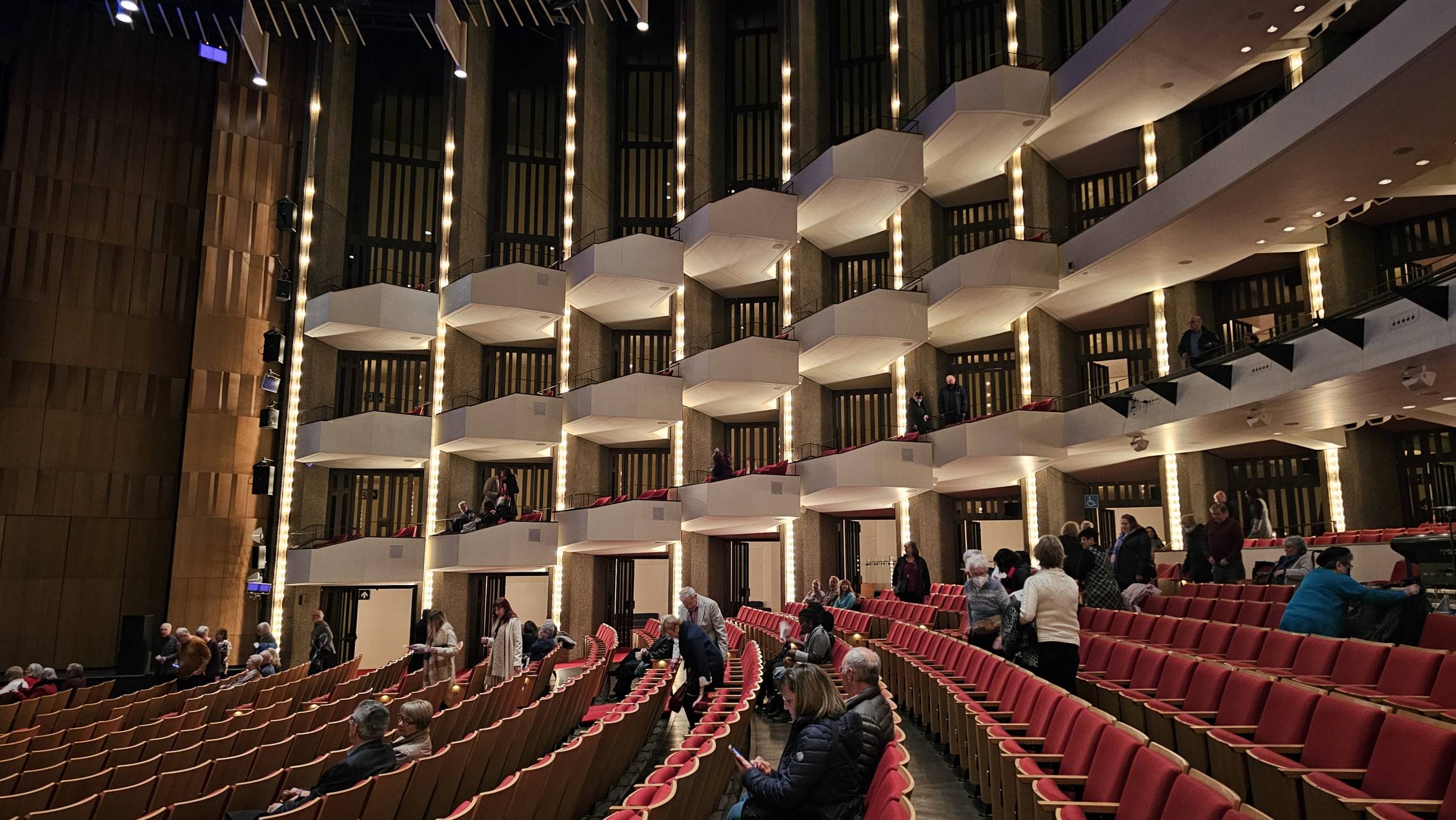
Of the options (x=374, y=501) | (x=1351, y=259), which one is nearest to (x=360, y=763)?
(x=1351, y=259)

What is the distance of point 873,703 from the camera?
3.25 metres

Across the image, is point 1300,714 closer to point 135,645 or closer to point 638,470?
point 135,645

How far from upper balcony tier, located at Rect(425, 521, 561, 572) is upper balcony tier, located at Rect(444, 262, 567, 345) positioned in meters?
3.44

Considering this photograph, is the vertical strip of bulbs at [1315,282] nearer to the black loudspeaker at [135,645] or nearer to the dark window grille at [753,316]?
the dark window grille at [753,316]

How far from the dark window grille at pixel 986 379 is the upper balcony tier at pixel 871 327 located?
1370 mm

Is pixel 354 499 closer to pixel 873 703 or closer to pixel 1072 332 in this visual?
pixel 1072 332

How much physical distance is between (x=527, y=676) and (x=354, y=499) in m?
11.5

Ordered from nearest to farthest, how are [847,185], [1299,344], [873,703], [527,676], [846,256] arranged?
[873,703] < [527,676] < [1299,344] < [847,185] < [846,256]

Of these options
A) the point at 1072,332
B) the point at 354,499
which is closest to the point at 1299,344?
the point at 1072,332

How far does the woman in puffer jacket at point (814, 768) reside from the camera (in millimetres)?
2941

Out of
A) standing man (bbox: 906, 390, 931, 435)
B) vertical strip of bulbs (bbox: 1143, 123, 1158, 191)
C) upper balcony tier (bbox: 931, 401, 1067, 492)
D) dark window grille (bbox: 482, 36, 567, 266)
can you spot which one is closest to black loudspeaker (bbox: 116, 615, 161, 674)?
dark window grille (bbox: 482, 36, 567, 266)

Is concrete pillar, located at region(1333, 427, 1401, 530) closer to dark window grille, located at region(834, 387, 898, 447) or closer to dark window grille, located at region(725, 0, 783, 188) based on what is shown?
dark window grille, located at region(834, 387, 898, 447)

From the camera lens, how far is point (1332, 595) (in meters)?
4.48

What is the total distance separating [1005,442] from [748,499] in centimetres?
382
